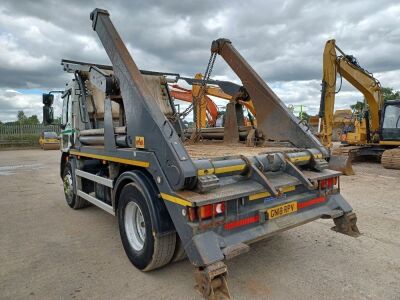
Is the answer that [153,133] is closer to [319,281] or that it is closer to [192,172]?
[192,172]

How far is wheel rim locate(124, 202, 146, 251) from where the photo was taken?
3828 millimetres

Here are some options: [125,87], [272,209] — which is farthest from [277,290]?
[125,87]

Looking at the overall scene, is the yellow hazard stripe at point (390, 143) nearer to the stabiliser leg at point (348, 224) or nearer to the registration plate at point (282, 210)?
the stabiliser leg at point (348, 224)

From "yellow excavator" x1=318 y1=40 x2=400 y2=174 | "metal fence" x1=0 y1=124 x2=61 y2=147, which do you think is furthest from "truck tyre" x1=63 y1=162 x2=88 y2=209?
"metal fence" x1=0 y1=124 x2=61 y2=147

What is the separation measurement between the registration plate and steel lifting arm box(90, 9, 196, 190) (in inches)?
38.7

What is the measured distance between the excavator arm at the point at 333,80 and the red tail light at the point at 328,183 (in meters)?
8.28

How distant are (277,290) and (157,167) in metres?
1.64

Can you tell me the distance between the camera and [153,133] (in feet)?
10.6

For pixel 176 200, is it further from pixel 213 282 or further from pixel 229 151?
pixel 229 151

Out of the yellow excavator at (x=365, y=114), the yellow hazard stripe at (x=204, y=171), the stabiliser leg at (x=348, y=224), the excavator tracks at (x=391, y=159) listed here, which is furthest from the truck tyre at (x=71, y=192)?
the excavator tracks at (x=391, y=159)

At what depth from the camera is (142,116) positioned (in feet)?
11.2

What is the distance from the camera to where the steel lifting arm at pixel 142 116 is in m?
2.97

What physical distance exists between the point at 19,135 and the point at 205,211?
98.8ft

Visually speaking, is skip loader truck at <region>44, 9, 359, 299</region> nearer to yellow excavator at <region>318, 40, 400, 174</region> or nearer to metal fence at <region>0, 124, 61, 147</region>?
yellow excavator at <region>318, 40, 400, 174</region>
